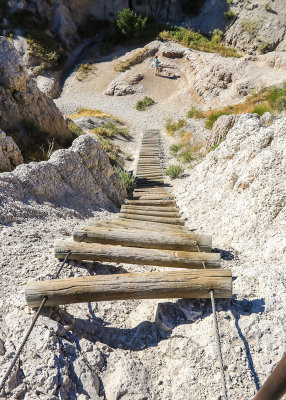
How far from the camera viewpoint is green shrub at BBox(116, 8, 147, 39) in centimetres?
2705

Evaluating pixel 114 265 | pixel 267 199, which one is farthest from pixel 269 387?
pixel 267 199

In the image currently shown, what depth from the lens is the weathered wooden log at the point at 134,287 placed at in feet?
9.69

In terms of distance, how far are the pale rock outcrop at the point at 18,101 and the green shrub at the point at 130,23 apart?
22.4 meters

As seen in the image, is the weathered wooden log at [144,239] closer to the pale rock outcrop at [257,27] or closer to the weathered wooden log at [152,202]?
the weathered wooden log at [152,202]

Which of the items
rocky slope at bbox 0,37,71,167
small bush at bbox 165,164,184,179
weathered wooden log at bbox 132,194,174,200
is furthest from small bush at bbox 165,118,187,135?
rocky slope at bbox 0,37,71,167

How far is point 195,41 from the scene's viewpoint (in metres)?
25.8

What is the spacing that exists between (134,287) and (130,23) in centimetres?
3199

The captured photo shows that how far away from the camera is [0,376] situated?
2221 mm

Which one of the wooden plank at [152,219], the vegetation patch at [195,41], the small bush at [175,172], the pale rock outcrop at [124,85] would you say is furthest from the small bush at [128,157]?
the vegetation patch at [195,41]

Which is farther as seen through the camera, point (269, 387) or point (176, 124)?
point (176, 124)

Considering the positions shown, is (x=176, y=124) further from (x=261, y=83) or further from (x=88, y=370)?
(x=88, y=370)

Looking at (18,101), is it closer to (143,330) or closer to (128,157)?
(128,157)

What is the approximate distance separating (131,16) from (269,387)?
3314cm

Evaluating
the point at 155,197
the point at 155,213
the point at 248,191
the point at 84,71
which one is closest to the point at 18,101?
the point at 155,197
